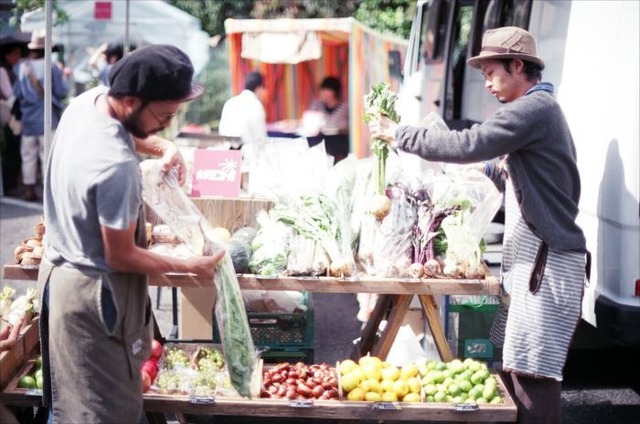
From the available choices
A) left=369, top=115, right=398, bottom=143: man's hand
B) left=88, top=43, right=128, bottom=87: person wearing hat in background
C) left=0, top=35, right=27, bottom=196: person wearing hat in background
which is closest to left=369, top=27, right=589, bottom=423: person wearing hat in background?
left=369, top=115, right=398, bottom=143: man's hand

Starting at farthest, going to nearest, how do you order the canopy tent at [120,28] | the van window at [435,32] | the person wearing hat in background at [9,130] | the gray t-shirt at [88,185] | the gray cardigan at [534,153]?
the canopy tent at [120,28], the person wearing hat in background at [9,130], the van window at [435,32], the gray cardigan at [534,153], the gray t-shirt at [88,185]

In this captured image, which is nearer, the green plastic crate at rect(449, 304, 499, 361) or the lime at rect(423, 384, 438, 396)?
the lime at rect(423, 384, 438, 396)

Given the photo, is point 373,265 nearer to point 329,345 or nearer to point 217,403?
point 217,403

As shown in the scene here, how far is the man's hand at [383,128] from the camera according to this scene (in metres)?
4.01

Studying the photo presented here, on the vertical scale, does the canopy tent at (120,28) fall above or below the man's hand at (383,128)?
below

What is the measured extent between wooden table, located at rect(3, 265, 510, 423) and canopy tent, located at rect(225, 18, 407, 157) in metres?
6.59

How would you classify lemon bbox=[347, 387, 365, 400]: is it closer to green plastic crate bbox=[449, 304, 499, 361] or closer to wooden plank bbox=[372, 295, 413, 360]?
wooden plank bbox=[372, 295, 413, 360]

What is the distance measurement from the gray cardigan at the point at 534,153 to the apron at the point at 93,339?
55.0 inches

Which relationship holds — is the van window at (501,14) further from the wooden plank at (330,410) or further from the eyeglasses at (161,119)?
the eyeglasses at (161,119)

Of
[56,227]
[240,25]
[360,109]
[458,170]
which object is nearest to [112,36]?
[240,25]

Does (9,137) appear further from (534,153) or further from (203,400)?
(534,153)

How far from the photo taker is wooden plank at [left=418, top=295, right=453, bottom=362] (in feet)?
13.9

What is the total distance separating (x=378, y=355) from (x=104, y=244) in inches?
76.1

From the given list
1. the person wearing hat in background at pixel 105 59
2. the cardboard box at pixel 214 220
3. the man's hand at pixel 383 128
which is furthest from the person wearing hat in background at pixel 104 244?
the person wearing hat in background at pixel 105 59
